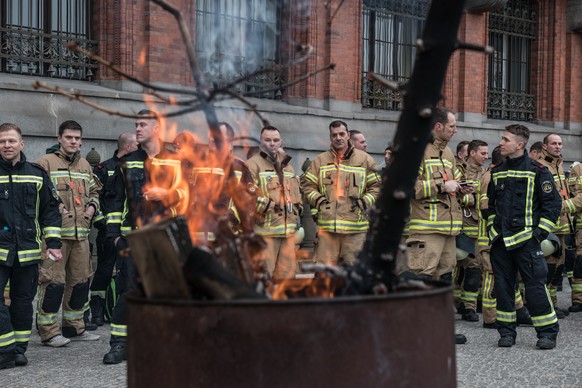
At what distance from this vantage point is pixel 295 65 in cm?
1650

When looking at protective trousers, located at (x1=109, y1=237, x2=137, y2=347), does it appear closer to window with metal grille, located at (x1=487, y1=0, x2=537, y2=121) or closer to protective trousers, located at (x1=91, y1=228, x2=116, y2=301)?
protective trousers, located at (x1=91, y1=228, x2=116, y2=301)

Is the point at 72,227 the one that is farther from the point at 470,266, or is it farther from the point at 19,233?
the point at 470,266

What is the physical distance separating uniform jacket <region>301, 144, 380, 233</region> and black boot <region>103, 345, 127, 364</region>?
2.71m

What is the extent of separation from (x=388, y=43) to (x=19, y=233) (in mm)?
12731

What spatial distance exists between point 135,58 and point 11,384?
8176 mm

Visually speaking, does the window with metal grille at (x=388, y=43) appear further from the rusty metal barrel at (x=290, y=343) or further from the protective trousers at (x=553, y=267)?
the rusty metal barrel at (x=290, y=343)

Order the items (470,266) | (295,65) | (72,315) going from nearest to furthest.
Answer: (72,315) < (470,266) < (295,65)

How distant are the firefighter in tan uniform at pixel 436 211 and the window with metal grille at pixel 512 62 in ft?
41.6

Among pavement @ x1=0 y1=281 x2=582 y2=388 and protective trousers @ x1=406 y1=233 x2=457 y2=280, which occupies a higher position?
protective trousers @ x1=406 y1=233 x2=457 y2=280

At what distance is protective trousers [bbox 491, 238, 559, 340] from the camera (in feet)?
28.9

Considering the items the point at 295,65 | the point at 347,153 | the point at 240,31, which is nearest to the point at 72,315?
the point at 347,153

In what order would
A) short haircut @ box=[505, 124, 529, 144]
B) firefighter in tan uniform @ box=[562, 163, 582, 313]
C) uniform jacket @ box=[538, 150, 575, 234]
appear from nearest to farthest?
1. short haircut @ box=[505, 124, 529, 144]
2. uniform jacket @ box=[538, 150, 575, 234]
3. firefighter in tan uniform @ box=[562, 163, 582, 313]

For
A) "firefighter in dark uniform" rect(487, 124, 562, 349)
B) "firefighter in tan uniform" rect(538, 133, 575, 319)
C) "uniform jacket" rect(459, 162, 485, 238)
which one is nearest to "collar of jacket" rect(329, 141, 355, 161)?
"uniform jacket" rect(459, 162, 485, 238)

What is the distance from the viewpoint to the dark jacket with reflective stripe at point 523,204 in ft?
28.7
